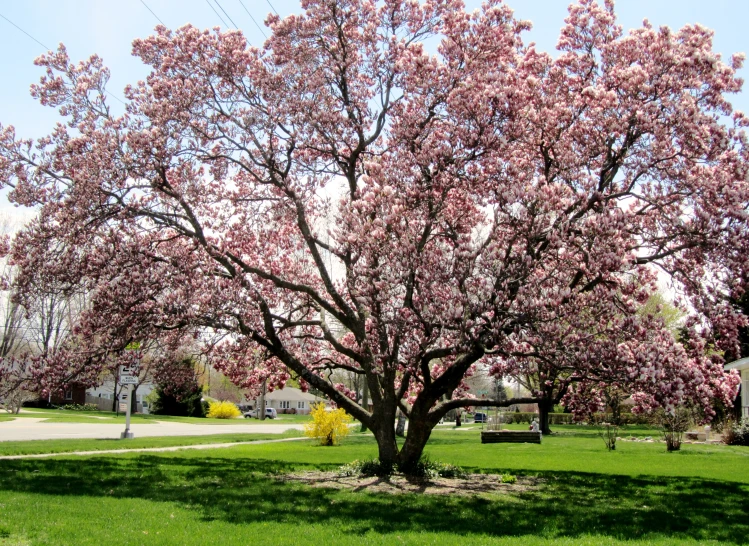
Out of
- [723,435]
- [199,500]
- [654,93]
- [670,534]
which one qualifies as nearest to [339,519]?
[199,500]

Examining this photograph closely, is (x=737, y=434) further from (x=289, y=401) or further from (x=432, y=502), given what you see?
(x=289, y=401)

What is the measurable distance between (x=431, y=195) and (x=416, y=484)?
5160 mm

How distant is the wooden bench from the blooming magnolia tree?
620 inches

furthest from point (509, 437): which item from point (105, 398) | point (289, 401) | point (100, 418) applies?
point (289, 401)

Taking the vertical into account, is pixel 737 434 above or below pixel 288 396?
below

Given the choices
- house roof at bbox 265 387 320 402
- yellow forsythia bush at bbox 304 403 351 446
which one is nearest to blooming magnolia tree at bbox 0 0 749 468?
yellow forsythia bush at bbox 304 403 351 446

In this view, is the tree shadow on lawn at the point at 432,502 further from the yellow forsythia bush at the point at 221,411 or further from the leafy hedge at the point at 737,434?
the yellow forsythia bush at the point at 221,411

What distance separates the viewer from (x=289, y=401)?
101m

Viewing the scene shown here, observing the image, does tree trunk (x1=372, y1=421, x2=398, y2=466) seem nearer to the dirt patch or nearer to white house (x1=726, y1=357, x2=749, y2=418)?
the dirt patch

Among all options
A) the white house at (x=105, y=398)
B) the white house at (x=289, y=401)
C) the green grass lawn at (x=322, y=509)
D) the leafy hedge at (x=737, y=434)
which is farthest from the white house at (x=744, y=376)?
the white house at (x=289, y=401)

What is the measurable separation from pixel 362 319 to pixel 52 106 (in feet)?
24.5

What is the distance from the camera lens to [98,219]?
40.5ft

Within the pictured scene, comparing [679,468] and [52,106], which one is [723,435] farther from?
[52,106]

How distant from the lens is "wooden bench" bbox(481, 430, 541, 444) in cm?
2904
